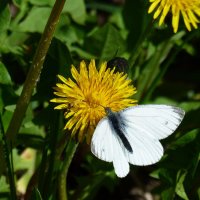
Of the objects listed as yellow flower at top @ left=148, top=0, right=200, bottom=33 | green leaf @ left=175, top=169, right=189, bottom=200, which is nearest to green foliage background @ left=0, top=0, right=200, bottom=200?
green leaf @ left=175, top=169, right=189, bottom=200

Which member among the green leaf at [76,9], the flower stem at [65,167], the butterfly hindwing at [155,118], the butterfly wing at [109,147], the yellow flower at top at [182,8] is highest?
the yellow flower at top at [182,8]

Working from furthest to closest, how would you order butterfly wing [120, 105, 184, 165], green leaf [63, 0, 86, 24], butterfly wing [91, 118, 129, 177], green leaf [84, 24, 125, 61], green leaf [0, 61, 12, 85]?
green leaf [63, 0, 86, 24], green leaf [84, 24, 125, 61], green leaf [0, 61, 12, 85], butterfly wing [120, 105, 184, 165], butterfly wing [91, 118, 129, 177]

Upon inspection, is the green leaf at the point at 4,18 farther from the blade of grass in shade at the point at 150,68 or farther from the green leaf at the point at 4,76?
the blade of grass in shade at the point at 150,68

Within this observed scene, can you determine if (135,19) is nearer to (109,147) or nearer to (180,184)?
(180,184)

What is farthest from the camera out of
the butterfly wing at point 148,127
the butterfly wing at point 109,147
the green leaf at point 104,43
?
the green leaf at point 104,43

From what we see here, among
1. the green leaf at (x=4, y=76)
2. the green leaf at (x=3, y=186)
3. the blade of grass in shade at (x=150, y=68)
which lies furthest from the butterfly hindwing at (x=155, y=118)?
the blade of grass in shade at (x=150, y=68)

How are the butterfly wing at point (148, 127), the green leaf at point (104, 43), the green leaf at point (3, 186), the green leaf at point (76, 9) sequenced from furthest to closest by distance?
1. the green leaf at point (76, 9)
2. the green leaf at point (104, 43)
3. the green leaf at point (3, 186)
4. the butterfly wing at point (148, 127)

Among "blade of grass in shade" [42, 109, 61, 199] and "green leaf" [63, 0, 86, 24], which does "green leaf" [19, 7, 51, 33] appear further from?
"blade of grass in shade" [42, 109, 61, 199]

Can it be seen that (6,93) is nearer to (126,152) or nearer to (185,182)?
(126,152)

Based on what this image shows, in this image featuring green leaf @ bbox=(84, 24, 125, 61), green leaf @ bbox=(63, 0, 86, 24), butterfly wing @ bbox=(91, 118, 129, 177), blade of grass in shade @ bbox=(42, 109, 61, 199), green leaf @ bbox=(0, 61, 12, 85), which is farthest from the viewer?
green leaf @ bbox=(63, 0, 86, 24)
